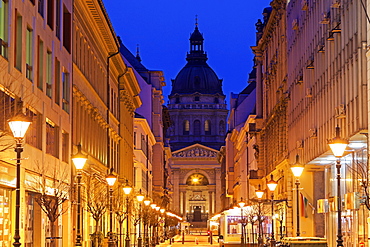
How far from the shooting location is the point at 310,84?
48.5m

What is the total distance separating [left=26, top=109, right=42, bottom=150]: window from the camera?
31.3 meters

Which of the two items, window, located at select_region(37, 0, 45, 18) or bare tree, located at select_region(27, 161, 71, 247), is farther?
window, located at select_region(37, 0, 45, 18)

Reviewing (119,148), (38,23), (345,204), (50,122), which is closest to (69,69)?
(50,122)

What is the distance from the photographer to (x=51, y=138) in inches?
1437

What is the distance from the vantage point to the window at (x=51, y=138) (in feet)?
116

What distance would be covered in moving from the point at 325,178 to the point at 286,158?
29.3 feet

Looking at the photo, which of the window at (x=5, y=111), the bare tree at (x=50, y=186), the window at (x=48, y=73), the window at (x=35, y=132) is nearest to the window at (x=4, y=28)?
the window at (x=5, y=111)

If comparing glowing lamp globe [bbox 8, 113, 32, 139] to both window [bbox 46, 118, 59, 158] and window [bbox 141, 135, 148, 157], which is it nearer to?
window [bbox 46, 118, 59, 158]

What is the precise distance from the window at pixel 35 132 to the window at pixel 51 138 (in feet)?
5.56

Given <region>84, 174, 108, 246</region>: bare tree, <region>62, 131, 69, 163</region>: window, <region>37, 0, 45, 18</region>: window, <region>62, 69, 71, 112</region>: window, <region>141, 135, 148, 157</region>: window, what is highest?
<region>37, 0, 45, 18</region>: window

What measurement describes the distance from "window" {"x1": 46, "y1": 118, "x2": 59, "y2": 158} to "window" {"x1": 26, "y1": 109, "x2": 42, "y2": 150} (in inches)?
66.8

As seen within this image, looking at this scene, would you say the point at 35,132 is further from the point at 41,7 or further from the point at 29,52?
the point at 41,7

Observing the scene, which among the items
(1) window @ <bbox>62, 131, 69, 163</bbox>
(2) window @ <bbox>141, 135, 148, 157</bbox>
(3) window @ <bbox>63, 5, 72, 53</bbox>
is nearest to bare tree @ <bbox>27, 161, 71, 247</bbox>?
(1) window @ <bbox>62, 131, 69, 163</bbox>

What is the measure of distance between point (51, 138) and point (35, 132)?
12.7ft
